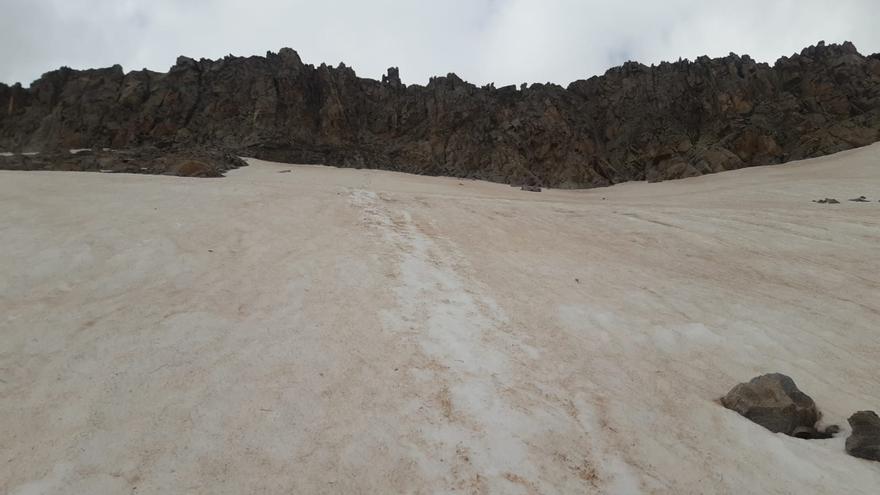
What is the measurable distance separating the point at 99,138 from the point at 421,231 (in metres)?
33.4

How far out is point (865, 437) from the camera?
3494 mm

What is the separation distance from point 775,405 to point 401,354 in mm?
3005

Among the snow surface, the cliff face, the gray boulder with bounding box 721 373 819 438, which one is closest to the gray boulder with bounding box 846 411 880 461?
the snow surface

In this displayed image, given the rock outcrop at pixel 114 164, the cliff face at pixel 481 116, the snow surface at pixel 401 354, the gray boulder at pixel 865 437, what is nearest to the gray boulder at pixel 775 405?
the snow surface at pixel 401 354

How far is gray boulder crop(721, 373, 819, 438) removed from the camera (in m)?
3.78

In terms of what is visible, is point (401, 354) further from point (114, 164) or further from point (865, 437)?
point (114, 164)

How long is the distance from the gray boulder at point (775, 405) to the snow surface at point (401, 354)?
14 centimetres

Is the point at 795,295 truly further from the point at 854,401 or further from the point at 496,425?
the point at 496,425

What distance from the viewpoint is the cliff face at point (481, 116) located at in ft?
108

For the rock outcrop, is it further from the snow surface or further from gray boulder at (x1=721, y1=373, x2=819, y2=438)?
gray boulder at (x1=721, y1=373, x2=819, y2=438)

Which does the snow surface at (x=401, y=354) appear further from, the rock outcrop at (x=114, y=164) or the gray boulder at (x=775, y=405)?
the rock outcrop at (x=114, y=164)

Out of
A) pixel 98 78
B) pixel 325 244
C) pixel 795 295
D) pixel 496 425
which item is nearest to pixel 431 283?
pixel 325 244

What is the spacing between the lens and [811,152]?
30.9 metres

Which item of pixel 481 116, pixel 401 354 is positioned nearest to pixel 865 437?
pixel 401 354
